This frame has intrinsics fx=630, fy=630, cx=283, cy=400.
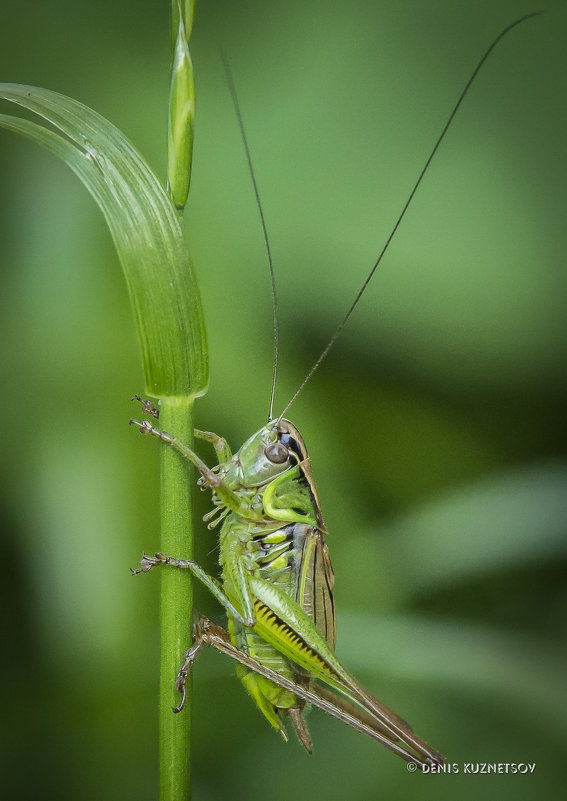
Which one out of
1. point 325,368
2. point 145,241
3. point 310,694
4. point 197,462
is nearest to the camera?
point 145,241

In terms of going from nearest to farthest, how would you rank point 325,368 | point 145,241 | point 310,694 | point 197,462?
point 145,241 < point 197,462 < point 310,694 < point 325,368

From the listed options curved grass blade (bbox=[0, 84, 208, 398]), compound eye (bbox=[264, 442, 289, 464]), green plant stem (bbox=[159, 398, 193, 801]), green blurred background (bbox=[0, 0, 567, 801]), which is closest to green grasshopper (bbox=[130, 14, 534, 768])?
compound eye (bbox=[264, 442, 289, 464])

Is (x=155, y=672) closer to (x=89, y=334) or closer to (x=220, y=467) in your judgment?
(x=220, y=467)

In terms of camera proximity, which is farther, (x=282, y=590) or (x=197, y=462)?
(x=282, y=590)

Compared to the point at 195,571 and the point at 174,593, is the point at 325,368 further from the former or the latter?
the point at 174,593

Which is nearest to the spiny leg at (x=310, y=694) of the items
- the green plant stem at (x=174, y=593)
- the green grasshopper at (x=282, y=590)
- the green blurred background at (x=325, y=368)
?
the green grasshopper at (x=282, y=590)

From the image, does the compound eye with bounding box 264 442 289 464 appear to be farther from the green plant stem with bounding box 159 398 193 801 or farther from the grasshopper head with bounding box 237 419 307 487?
the green plant stem with bounding box 159 398 193 801

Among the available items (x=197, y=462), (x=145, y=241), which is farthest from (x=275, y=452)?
(x=145, y=241)

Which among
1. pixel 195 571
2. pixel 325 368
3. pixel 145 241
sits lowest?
pixel 195 571
